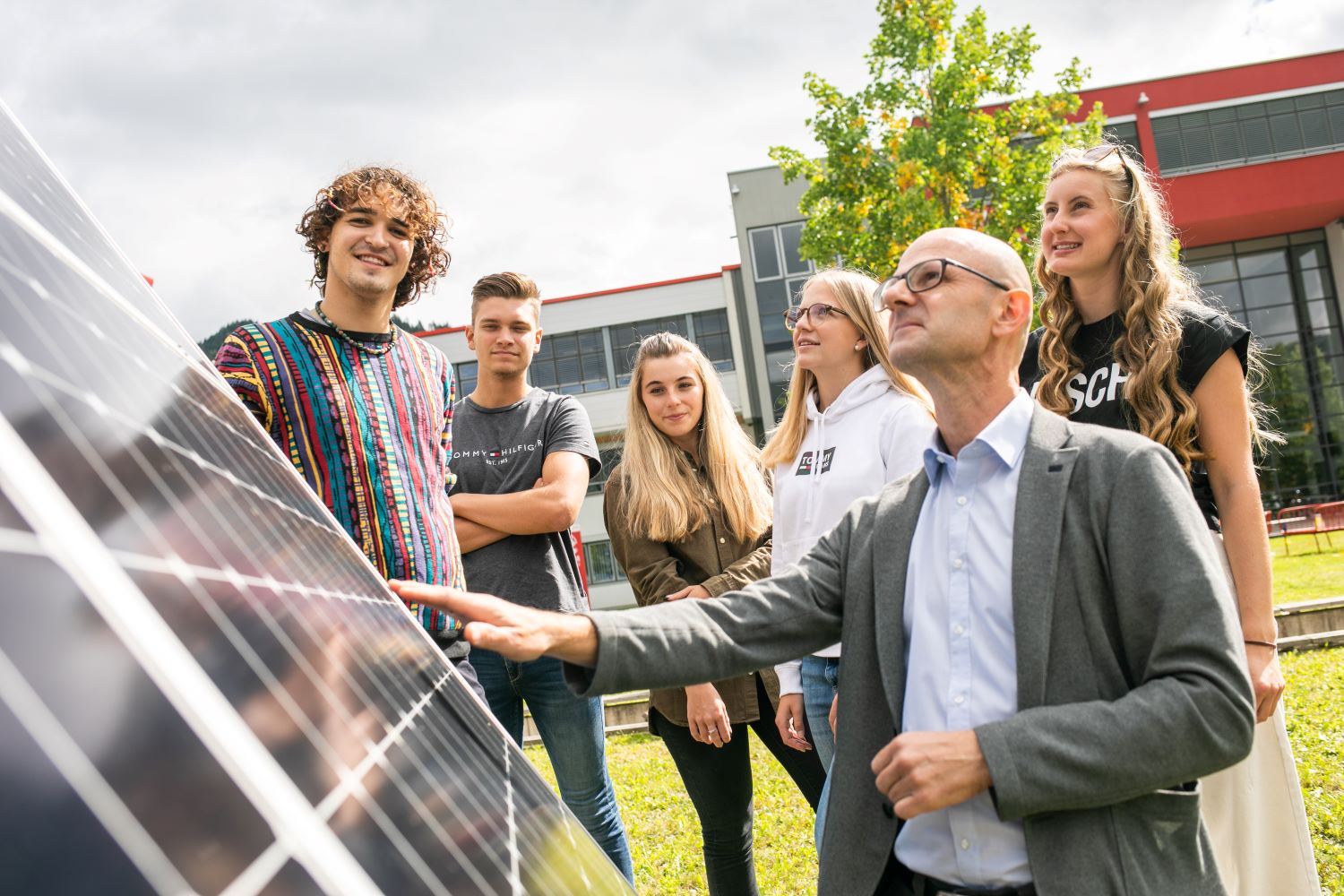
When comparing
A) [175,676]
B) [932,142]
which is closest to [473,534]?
[175,676]

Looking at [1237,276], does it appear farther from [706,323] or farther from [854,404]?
[854,404]

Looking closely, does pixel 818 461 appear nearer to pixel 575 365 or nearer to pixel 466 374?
pixel 575 365

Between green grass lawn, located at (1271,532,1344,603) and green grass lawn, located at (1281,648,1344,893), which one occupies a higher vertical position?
green grass lawn, located at (1281,648,1344,893)

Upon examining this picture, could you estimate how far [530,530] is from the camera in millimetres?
3697

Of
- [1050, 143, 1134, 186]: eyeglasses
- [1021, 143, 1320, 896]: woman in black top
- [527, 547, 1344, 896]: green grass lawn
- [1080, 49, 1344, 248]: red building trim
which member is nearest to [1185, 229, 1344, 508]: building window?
[1080, 49, 1344, 248]: red building trim

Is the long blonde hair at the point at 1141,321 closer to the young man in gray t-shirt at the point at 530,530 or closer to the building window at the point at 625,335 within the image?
the young man in gray t-shirt at the point at 530,530

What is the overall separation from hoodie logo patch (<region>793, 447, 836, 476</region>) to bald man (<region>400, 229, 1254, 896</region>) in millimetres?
1093

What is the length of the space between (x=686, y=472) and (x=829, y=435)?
806 mm

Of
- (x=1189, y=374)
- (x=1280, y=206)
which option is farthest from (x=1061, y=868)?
(x=1280, y=206)

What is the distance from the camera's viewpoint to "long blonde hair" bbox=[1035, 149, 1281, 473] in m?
2.74

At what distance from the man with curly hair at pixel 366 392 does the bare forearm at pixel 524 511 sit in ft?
1.70

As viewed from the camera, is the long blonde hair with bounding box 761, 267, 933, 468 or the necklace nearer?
the necklace

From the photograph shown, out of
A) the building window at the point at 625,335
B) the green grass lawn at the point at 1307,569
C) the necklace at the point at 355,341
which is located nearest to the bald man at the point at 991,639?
the necklace at the point at 355,341

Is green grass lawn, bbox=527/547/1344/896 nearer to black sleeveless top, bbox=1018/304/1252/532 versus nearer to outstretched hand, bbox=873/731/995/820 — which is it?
black sleeveless top, bbox=1018/304/1252/532
